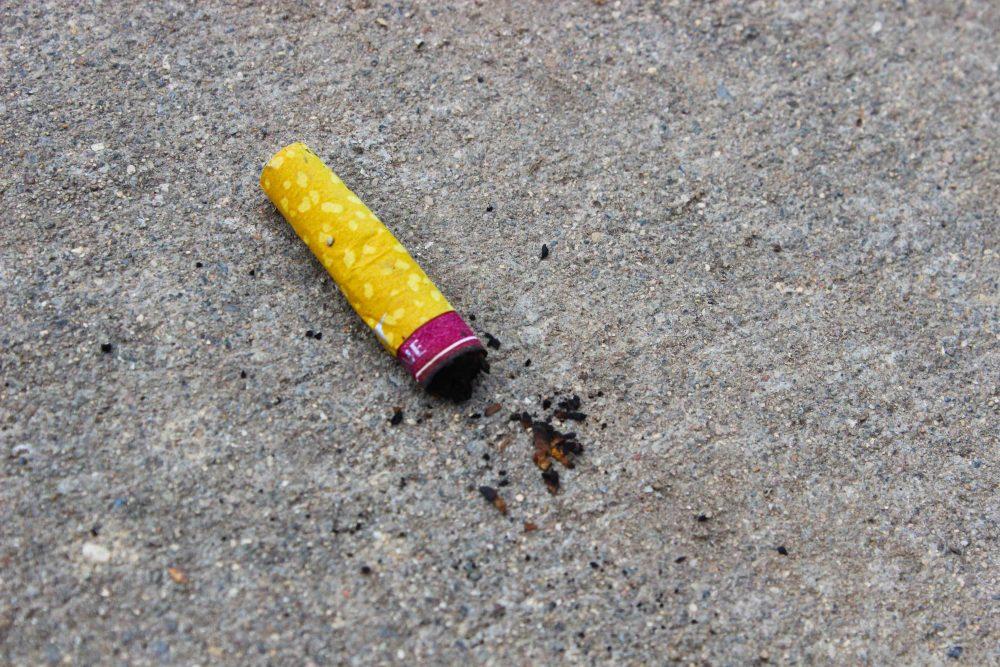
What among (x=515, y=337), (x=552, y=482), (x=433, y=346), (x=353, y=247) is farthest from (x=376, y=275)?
(x=552, y=482)

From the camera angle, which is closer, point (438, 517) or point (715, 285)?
point (438, 517)

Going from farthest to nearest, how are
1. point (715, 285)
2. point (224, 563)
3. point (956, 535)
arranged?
point (715, 285) → point (956, 535) → point (224, 563)

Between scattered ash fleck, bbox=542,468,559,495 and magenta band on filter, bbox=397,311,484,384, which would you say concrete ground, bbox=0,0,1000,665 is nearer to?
scattered ash fleck, bbox=542,468,559,495

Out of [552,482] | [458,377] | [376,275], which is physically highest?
[376,275]

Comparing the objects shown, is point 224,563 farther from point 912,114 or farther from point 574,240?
point 912,114

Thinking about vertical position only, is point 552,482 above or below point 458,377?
below

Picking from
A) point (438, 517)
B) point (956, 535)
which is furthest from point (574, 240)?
point (956, 535)

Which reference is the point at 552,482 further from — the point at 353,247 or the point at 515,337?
the point at 353,247

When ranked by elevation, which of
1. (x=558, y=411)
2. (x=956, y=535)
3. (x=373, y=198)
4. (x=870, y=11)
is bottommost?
(x=956, y=535)
